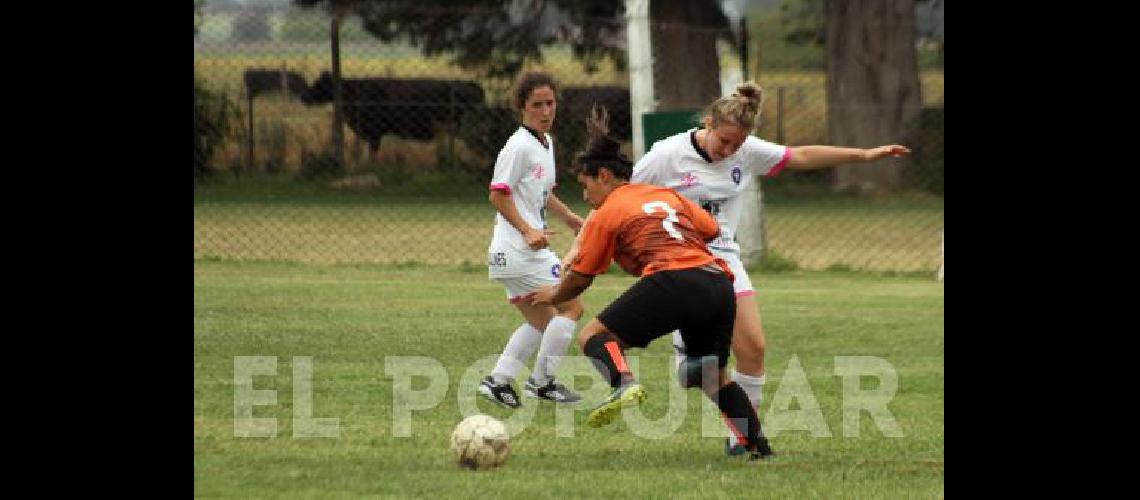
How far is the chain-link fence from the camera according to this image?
18938 millimetres

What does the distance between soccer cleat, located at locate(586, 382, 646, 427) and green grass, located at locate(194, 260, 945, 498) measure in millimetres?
207

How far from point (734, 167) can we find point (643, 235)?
1.05m

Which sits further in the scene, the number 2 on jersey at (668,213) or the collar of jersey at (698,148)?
the collar of jersey at (698,148)

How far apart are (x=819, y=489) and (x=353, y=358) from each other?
4157mm

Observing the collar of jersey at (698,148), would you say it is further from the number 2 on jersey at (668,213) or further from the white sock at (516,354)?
the white sock at (516,354)

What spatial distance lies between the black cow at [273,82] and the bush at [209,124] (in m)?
0.36

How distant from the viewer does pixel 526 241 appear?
8.95 metres

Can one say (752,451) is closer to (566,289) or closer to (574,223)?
(566,289)

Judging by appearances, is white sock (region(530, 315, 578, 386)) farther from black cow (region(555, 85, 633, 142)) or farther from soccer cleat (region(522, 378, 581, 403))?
black cow (region(555, 85, 633, 142))

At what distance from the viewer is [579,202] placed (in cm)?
2134

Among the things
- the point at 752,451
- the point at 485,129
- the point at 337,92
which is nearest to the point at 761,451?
the point at 752,451

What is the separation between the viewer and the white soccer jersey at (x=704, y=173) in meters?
8.12

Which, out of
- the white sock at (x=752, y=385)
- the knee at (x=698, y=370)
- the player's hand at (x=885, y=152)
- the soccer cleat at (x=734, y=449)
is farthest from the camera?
the player's hand at (x=885, y=152)

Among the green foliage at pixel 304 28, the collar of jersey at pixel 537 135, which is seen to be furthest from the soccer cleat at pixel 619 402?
the green foliage at pixel 304 28
